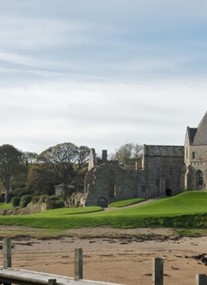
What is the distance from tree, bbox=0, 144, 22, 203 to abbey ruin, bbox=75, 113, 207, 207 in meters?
21.1

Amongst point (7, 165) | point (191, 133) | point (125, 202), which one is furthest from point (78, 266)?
point (7, 165)

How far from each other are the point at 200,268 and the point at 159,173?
57.7 meters

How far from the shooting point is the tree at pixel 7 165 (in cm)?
10650

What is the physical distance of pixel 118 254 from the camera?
119ft

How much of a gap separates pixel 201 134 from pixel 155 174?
8116mm

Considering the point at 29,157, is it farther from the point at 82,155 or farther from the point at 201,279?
the point at 201,279

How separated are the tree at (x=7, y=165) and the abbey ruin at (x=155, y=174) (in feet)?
69.2

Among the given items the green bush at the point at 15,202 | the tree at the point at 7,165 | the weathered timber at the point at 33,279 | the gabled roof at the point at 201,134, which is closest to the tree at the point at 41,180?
the green bush at the point at 15,202

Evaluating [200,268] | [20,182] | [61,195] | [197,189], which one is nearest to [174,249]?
[200,268]

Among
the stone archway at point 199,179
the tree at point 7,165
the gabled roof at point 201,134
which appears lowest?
the stone archway at point 199,179

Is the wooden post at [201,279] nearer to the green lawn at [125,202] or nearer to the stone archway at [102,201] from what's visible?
the green lawn at [125,202]

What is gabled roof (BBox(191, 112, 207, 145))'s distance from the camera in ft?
278

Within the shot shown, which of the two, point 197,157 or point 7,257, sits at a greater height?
point 197,157

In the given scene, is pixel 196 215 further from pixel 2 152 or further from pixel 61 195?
pixel 2 152
